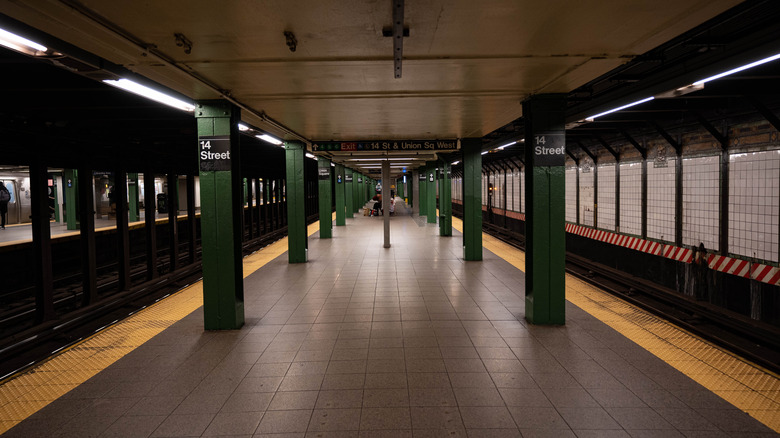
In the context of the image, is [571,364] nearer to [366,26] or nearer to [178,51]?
[366,26]

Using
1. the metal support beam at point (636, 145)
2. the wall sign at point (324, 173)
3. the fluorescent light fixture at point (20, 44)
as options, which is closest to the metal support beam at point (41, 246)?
the fluorescent light fixture at point (20, 44)

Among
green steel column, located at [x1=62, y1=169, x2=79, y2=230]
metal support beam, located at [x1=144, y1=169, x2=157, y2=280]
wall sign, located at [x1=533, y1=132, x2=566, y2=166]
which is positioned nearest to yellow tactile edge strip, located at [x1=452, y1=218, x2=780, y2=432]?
wall sign, located at [x1=533, y1=132, x2=566, y2=166]

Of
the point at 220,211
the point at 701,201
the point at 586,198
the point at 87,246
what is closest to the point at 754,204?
the point at 701,201

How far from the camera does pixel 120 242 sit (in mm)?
8188

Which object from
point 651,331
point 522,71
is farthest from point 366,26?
point 651,331

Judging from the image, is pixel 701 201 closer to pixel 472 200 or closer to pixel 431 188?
pixel 472 200

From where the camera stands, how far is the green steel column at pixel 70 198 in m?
14.0

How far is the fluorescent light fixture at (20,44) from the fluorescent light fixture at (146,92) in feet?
2.64

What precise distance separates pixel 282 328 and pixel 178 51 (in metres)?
3.43

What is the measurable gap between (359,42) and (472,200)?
7164mm

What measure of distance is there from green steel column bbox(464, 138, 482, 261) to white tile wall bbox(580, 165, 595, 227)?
3.70 m

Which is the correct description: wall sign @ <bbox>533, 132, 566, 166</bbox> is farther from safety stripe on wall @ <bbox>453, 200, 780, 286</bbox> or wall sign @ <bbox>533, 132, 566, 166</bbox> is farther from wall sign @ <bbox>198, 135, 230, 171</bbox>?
wall sign @ <bbox>198, 135, 230, 171</bbox>

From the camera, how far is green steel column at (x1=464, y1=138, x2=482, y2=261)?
1007 cm

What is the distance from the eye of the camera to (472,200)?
10.2 metres
